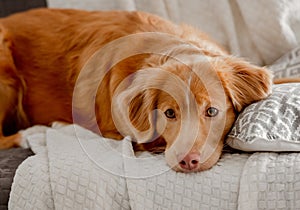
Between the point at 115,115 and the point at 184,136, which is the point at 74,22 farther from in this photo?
the point at 184,136

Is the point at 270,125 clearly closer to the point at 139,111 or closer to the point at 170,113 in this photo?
the point at 170,113

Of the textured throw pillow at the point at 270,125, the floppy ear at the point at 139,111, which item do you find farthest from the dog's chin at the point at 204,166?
the floppy ear at the point at 139,111

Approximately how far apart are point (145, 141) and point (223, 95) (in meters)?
0.33

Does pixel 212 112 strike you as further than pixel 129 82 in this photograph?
No

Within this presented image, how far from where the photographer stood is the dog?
7.40 feet

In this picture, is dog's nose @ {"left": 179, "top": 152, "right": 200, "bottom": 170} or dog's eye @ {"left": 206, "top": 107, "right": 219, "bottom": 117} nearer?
dog's nose @ {"left": 179, "top": 152, "right": 200, "bottom": 170}

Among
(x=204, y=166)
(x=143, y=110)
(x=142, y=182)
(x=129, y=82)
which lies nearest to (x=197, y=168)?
(x=204, y=166)

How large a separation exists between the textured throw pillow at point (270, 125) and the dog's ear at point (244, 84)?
0.05 m

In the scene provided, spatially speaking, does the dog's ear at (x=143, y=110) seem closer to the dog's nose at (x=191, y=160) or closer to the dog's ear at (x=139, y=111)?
the dog's ear at (x=139, y=111)

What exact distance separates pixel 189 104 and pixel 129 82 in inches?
13.3

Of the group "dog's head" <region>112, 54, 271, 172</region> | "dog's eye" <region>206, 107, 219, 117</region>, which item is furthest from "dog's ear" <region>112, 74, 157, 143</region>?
"dog's eye" <region>206, 107, 219, 117</region>

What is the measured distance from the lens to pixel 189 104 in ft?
7.33

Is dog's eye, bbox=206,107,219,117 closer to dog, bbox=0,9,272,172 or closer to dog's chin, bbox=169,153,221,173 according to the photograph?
dog, bbox=0,9,272,172

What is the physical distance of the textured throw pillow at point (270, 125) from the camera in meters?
2.15
